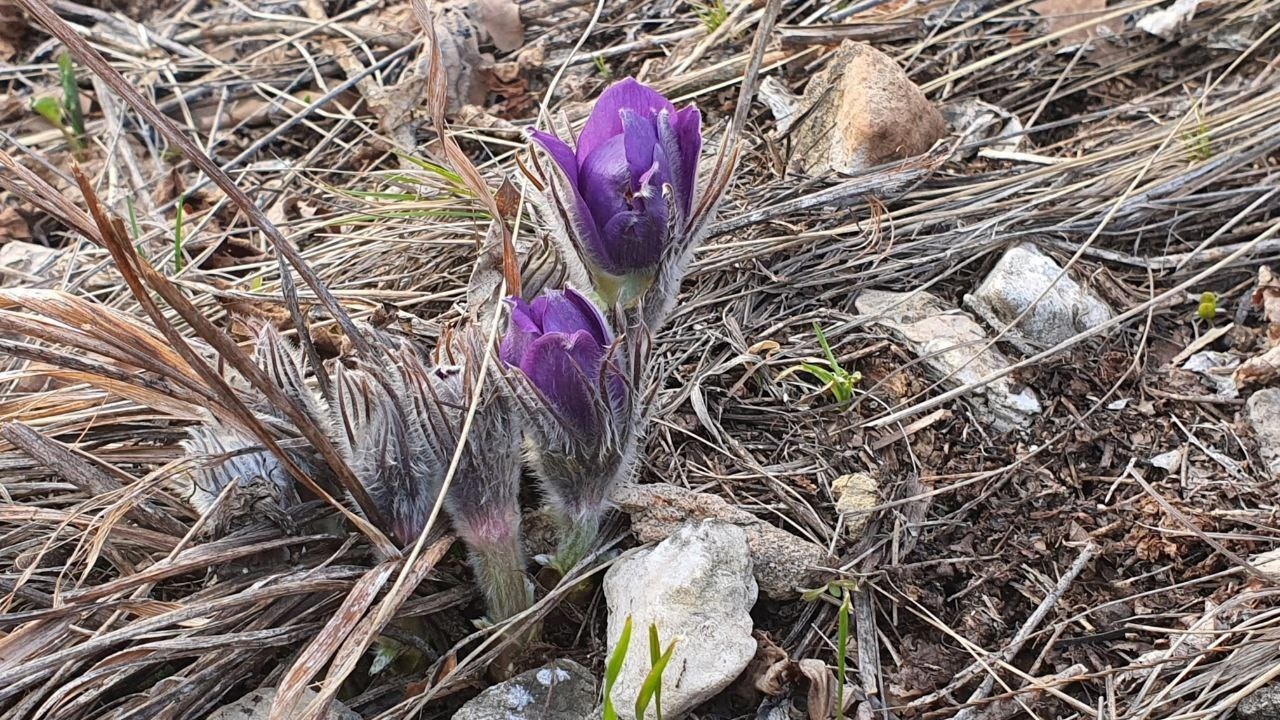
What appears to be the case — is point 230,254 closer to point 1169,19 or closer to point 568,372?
point 568,372

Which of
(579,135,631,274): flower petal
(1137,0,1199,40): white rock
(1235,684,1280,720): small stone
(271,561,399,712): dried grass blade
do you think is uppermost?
(579,135,631,274): flower petal

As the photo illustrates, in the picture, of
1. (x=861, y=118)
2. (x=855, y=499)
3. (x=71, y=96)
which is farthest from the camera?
(x=71, y=96)

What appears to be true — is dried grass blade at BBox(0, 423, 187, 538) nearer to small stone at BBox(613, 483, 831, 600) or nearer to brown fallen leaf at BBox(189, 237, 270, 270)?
small stone at BBox(613, 483, 831, 600)

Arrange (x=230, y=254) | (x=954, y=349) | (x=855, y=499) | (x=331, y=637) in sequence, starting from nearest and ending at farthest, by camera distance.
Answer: (x=331, y=637)
(x=855, y=499)
(x=954, y=349)
(x=230, y=254)

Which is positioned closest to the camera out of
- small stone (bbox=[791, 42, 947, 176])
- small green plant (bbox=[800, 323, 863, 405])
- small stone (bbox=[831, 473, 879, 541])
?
small stone (bbox=[831, 473, 879, 541])

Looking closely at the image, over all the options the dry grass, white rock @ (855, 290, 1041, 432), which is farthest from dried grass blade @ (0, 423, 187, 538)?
white rock @ (855, 290, 1041, 432)

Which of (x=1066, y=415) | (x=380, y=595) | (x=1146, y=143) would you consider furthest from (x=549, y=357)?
(x=1146, y=143)

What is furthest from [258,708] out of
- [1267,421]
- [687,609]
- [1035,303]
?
[1267,421]
